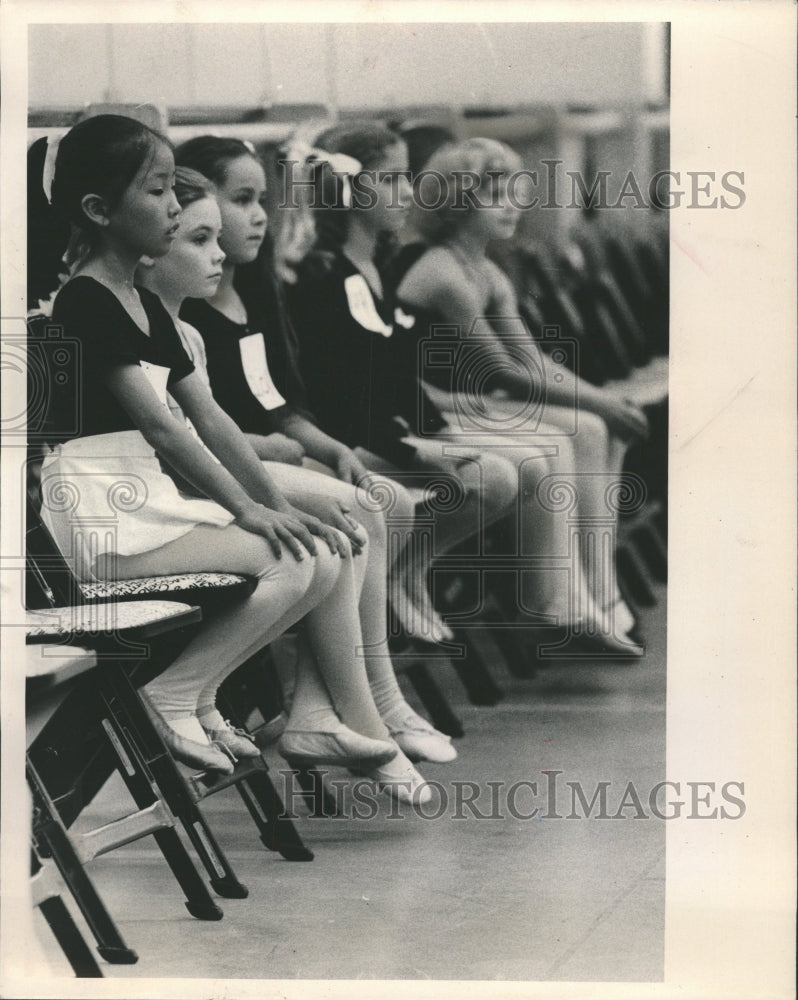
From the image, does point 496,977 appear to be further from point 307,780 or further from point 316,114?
point 316,114

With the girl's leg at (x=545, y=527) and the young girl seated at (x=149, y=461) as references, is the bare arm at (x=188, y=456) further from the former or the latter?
the girl's leg at (x=545, y=527)

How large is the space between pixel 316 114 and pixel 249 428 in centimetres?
76

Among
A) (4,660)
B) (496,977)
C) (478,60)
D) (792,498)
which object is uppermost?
(478,60)

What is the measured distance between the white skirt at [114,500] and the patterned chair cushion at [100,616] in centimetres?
10

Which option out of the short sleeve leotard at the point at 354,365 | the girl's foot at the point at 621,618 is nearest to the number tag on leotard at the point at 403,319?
the short sleeve leotard at the point at 354,365

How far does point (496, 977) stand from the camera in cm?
434

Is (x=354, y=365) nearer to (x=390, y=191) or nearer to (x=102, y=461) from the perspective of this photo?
(x=390, y=191)

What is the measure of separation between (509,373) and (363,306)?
1.27ft

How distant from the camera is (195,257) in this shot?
14.4 ft

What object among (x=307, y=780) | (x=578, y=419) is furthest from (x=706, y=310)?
(x=307, y=780)

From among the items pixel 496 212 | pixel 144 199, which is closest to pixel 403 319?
pixel 496 212

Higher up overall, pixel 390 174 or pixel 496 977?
pixel 390 174

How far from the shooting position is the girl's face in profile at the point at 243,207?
4.35 meters

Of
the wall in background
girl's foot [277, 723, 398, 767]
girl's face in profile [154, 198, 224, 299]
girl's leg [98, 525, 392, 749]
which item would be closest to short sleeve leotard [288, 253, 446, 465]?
girl's face in profile [154, 198, 224, 299]
